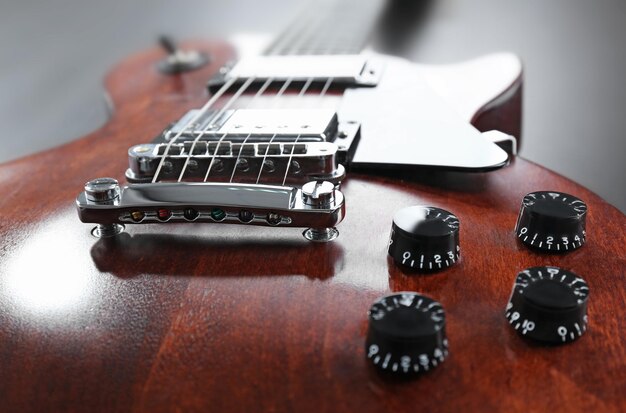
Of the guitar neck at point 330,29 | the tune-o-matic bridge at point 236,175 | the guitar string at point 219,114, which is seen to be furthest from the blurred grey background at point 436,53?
the tune-o-matic bridge at point 236,175

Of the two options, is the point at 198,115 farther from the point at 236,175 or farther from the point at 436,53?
the point at 436,53

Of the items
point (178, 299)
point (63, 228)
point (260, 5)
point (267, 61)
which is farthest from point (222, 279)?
point (260, 5)

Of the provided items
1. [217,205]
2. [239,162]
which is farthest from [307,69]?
[217,205]

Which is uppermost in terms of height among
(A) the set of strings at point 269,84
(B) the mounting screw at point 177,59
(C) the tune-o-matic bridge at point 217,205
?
(C) the tune-o-matic bridge at point 217,205

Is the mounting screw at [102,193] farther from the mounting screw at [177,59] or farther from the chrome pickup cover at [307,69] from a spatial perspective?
the mounting screw at [177,59]

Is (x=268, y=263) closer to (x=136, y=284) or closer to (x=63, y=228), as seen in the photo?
(x=136, y=284)

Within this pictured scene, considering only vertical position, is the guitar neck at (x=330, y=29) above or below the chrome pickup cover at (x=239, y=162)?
below
